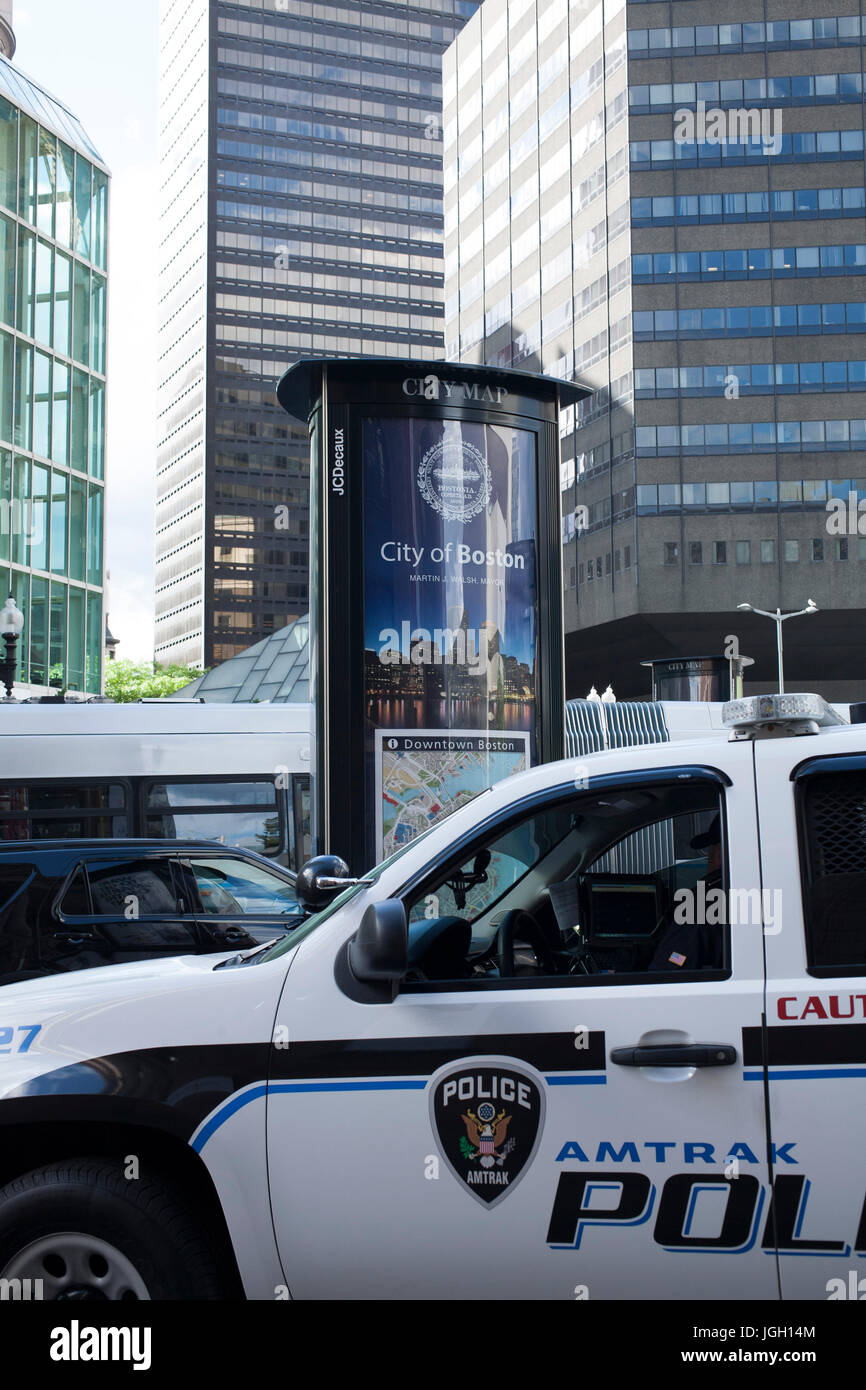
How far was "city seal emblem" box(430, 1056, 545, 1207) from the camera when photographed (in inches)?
119

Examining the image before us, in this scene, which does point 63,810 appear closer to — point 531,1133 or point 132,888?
point 132,888

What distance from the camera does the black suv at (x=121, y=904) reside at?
842 centimetres

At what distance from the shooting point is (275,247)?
127500 mm

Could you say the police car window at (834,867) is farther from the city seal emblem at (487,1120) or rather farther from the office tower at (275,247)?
the office tower at (275,247)

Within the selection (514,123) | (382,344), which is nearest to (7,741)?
(514,123)

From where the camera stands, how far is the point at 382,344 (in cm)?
13125

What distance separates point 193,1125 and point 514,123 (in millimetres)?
87920

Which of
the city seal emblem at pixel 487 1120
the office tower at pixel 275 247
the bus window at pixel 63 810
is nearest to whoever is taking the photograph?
the city seal emblem at pixel 487 1120

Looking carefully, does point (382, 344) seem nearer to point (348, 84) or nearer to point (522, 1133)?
point (348, 84)

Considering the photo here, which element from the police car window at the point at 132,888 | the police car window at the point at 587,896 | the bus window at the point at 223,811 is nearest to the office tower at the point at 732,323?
the bus window at the point at 223,811

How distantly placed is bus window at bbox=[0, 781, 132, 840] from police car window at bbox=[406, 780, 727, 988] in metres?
10.6

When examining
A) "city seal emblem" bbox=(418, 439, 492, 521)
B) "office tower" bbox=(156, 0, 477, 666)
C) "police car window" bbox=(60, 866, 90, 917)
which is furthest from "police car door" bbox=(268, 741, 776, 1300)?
"office tower" bbox=(156, 0, 477, 666)

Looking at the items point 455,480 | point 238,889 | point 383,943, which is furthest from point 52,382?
point 383,943

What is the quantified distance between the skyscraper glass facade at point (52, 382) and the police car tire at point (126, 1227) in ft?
125
